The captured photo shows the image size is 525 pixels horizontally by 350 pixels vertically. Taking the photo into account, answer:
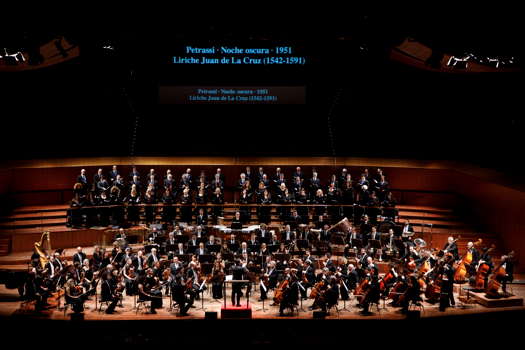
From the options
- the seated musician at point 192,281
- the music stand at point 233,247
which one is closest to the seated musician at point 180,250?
the seated musician at point 192,281

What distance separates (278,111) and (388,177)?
13.6 feet

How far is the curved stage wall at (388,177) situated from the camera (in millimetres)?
15125

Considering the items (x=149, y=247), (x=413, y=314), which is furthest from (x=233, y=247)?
(x=413, y=314)

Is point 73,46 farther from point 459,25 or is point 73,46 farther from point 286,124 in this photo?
point 459,25

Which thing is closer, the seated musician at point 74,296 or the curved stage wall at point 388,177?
the seated musician at point 74,296

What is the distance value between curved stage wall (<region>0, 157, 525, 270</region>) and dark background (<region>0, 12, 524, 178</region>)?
0.63m

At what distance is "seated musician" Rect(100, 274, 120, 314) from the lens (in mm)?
11578

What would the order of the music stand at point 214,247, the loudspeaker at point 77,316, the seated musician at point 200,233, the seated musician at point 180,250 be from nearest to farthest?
the loudspeaker at point 77,316 → the music stand at point 214,247 → the seated musician at point 180,250 → the seated musician at point 200,233

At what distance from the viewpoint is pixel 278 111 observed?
63.9ft

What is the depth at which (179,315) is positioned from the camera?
11.6m

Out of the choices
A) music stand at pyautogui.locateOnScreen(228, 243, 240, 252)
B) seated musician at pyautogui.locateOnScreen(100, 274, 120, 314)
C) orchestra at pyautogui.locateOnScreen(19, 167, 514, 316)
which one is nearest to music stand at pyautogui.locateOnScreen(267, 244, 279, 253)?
orchestra at pyautogui.locateOnScreen(19, 167, 514, 316)

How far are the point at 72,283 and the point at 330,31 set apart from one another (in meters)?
9.50

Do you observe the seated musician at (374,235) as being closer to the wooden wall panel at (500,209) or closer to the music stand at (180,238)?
the wooden wall panel at (500,209)

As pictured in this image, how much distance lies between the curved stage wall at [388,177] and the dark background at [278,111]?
63cm
